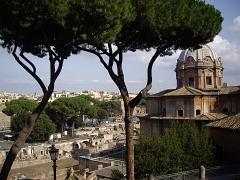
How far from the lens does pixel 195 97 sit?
25.4 m

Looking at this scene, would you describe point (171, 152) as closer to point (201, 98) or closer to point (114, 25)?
point (114, 25)

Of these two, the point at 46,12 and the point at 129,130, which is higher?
the point at 46,12

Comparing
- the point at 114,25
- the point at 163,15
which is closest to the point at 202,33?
the point at 163,15

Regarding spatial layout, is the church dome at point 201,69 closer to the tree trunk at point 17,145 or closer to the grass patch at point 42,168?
the grass patch at point 42,168

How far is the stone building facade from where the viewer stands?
83.5ft

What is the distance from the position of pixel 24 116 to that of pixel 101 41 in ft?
119

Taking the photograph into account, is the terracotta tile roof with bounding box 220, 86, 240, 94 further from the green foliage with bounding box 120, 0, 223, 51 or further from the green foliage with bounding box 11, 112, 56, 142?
the green foliage with bounding box 11, 112, 56, 142

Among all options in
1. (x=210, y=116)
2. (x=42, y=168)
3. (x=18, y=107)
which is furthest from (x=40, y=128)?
(x=210, y=116)

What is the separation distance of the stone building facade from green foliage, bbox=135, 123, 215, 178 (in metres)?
8.36

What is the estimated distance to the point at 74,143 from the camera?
138 ft

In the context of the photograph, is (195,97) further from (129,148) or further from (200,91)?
(129,148)

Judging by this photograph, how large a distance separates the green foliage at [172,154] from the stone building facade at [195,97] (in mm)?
8361

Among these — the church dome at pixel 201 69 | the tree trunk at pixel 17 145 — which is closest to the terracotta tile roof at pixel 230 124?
the tree trunk at pixel 17 145

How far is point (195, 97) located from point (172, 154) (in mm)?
10655
